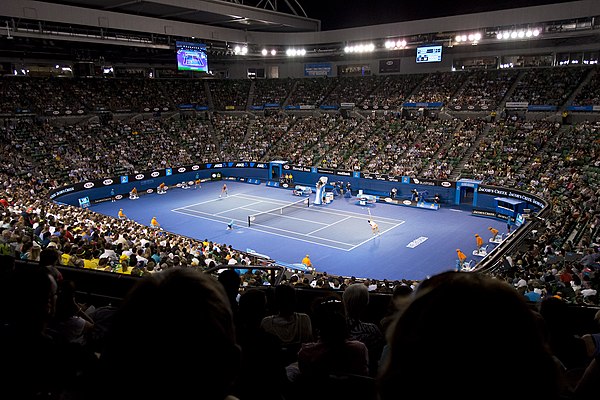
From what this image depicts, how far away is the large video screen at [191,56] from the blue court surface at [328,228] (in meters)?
13.4

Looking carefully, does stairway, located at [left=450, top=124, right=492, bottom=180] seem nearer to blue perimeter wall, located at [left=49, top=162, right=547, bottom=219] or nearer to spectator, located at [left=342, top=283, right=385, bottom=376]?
blue perimeter wall, located at [left=49, top=162, right=547, bottom=219]

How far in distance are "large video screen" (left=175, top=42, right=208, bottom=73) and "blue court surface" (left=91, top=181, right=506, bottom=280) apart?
13431mm

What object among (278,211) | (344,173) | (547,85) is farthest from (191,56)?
(547,85)

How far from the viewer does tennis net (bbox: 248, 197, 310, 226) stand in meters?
34.1

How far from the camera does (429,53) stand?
160 ft

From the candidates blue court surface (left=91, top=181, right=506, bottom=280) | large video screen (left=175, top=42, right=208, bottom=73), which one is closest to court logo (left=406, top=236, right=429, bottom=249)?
blue court surface (left=91, top=181, right=506, bottom=280)

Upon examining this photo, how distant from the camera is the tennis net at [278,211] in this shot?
34.1m

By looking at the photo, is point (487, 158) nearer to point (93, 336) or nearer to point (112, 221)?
point (112, 221)

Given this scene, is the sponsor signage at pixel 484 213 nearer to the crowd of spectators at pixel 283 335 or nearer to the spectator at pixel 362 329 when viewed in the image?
the crowd of spectators at pixel 283 335

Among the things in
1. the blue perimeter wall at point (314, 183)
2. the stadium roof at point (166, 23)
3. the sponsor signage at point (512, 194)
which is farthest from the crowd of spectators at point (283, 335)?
the stadium roof at point (166, 23)

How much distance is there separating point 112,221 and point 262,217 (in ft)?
39.6

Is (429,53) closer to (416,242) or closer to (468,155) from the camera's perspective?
(468,155)

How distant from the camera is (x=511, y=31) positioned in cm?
4206

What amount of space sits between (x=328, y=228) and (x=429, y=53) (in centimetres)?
2755
